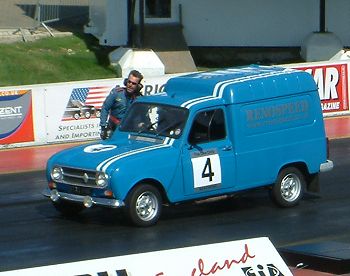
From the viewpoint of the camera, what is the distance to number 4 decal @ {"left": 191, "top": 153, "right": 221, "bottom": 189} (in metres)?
15.1

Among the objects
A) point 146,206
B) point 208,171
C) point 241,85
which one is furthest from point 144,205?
point 241,85

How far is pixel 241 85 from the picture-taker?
1559cm

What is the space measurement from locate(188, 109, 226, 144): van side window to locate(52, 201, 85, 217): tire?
6.65 feet

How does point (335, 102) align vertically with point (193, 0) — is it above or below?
below

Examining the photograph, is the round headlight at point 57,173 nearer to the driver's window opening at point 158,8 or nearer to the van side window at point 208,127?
the van side window at point 208,127

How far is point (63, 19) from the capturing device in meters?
41.8

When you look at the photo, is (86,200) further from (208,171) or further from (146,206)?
(208,171)

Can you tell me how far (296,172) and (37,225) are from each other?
4115 mm

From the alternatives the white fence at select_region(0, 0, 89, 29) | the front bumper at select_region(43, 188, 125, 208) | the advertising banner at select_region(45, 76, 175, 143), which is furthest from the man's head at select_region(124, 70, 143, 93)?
the white fence at select_region(0, 0, 89, 29)

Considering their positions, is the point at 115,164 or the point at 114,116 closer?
the point at 115,164

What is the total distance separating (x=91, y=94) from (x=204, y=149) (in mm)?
9314

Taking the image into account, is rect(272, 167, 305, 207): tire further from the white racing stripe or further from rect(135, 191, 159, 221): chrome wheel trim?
rect(135, 191, 159, 221): chrome wheel trim

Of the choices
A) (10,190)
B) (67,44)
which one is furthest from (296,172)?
(67,44)

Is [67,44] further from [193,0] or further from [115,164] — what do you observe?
[115,164]
